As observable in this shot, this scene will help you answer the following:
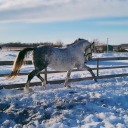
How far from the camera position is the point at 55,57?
1134 cm

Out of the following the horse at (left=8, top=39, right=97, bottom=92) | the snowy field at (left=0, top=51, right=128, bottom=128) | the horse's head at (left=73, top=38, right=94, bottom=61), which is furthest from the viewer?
the horse's head at (left=73, top=38, right=94, bottom=61)

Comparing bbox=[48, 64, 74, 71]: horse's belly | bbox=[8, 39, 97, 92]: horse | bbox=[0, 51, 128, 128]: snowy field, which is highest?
bbox=[8, 39, 97, 92]: horse

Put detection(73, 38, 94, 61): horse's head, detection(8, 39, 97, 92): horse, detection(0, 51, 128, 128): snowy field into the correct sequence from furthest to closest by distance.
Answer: detection(73, 38, 94, 61): horse's head
detection(8, 39, 97, 92): horse
detection(0, 51, 128, 128): snowy field

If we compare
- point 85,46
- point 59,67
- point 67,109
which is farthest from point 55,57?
point 67,109

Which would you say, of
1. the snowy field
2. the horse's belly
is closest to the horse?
the horse's belly

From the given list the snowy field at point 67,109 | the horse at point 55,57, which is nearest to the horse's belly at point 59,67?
the horse at point 55,57

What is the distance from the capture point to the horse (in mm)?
11078

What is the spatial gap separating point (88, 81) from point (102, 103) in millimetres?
4678

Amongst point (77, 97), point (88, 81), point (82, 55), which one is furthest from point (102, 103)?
point (88, 81)

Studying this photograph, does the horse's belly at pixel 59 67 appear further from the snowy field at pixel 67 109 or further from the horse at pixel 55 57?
the snowy field at pixel 67 109

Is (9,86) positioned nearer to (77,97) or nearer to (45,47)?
(45,47)

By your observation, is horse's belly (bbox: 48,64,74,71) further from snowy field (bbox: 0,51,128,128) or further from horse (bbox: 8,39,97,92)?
snowy field (bbox: 0,51,128,128)

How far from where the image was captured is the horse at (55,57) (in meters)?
11.1

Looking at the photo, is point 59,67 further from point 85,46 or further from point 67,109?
point 67,109
